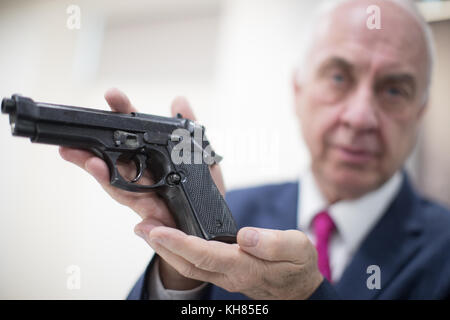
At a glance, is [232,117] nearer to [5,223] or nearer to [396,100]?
[396,100]

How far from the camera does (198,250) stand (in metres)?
0.79

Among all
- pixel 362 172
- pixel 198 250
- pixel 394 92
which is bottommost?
pixel 198 250

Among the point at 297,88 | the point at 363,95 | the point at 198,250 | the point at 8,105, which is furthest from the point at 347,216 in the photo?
the point at 8,105

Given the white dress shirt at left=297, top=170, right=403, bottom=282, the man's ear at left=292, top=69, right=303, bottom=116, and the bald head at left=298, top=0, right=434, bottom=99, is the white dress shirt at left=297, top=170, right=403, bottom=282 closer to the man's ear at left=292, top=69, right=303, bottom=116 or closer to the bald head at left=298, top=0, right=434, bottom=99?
the man's ear at left=292, top=69, right=303, bottom=116

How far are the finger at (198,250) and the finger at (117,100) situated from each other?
0.35 metres

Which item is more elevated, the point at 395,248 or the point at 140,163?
the point at 140,163

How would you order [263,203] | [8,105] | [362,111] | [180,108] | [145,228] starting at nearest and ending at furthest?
[8,105] → [145,228] → [180,108] → [362,111] → [263,203]

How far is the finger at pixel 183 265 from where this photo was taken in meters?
0.86

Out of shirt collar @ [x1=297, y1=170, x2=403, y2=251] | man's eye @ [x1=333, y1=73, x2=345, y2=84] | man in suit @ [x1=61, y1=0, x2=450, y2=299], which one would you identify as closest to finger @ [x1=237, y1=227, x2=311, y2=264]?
man in suit @ [x1=61, y1=0, x2=450, y2=299]

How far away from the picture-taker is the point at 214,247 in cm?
82

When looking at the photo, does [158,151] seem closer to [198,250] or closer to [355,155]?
[198,250]

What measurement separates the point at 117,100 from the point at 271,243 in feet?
1.81

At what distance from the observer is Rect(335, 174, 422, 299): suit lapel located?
1.30 meters
